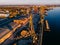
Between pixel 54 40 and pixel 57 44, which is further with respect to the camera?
→ pixel 54 40

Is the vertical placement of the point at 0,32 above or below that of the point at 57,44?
above

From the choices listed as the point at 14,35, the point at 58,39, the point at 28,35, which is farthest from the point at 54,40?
the point at 14,35

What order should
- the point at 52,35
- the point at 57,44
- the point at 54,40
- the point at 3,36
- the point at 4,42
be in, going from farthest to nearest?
the point at 52,35 < the point at 54,40 < the point at 57,44 < the point at 3,36 < the point at 4,42

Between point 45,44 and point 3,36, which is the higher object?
point 3,36

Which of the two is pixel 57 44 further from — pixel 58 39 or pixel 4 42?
pixel 4 42

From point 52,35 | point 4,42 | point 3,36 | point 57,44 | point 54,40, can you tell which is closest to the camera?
point 4,42

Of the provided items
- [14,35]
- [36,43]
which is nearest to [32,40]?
[36,43]

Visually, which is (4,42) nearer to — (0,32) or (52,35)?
(0,32)

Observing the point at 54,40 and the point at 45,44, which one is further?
the point at 54,40

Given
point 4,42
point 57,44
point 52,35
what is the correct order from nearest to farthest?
point 4,42, point 57,44, point 52,35
